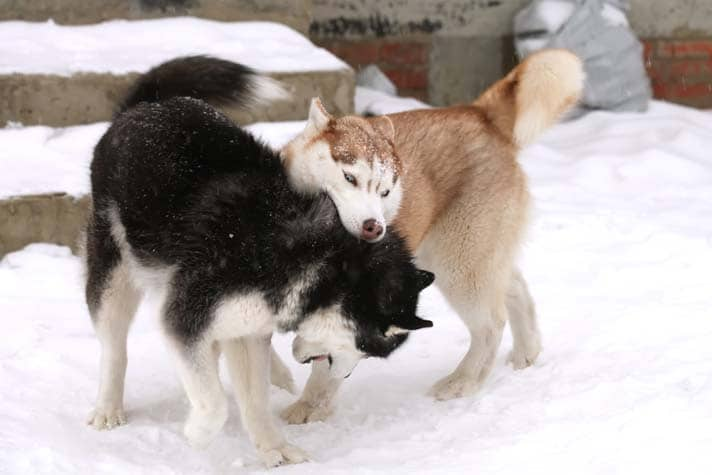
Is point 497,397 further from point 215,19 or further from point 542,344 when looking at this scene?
point 215,19

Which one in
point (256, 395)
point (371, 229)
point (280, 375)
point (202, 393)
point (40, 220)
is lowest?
point (40, 220)

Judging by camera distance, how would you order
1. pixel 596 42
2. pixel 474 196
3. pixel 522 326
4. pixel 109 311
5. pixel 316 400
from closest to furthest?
pixel 109 311
pixel 316 400
pixel 474 196
pixel 522 326
pixel 596 42

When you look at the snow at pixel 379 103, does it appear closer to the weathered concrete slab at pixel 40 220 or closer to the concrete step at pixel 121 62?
the concrete step at pixel 121 62

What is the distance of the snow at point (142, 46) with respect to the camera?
18.4 feet

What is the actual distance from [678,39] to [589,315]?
13.7 feet

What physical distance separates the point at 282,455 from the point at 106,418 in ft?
2.24

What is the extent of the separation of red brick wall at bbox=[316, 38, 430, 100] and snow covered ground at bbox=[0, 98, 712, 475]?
193cm

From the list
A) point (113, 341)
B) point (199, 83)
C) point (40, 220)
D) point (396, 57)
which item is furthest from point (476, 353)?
point (396, 57)

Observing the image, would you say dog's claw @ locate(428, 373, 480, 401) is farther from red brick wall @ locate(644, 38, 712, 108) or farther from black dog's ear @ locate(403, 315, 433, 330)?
red brick wall @ locate(644, 38, 712, 108)

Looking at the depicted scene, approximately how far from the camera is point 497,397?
3.76 meters

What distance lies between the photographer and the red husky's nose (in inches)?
125

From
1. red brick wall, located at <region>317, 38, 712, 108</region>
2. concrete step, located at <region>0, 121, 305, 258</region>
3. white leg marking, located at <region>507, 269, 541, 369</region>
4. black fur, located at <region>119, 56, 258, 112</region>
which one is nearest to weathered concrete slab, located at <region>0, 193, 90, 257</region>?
concrete step, located at <region>0, 121, 305, 258</region>

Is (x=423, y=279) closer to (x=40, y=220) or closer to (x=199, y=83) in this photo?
(x=199, y=83)

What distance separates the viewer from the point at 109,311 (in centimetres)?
360
